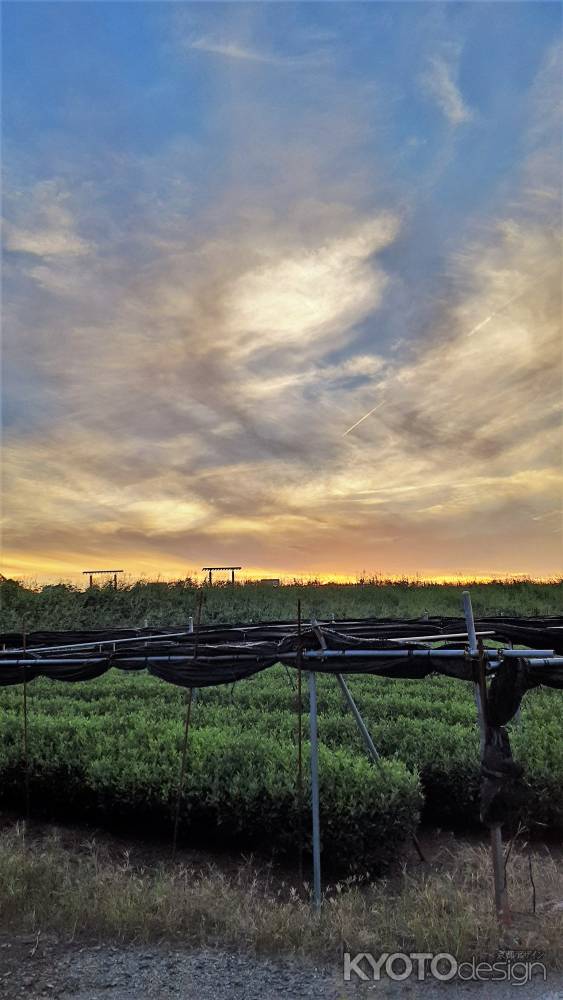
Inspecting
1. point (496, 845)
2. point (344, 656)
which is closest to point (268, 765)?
point (344, 656)

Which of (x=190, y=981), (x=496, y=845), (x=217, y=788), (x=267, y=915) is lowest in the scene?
(x=190, y=981)

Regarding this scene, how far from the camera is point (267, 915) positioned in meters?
5.66

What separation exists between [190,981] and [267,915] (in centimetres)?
95

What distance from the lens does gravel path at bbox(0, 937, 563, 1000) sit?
470cm

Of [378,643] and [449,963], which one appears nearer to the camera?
[449,963]

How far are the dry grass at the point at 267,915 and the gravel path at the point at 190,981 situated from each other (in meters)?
0.22

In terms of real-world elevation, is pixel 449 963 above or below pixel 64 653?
below

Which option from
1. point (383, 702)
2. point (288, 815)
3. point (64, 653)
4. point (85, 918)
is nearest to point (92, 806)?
point (64, 653)

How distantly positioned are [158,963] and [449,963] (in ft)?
6.94

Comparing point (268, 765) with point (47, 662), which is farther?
point (47, 662)

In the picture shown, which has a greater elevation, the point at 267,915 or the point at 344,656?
the point at 344,656

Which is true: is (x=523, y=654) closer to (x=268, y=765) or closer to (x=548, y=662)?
(x=548, y=662)

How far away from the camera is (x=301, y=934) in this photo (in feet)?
17.6

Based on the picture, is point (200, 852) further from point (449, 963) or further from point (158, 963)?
point (449, 963)
